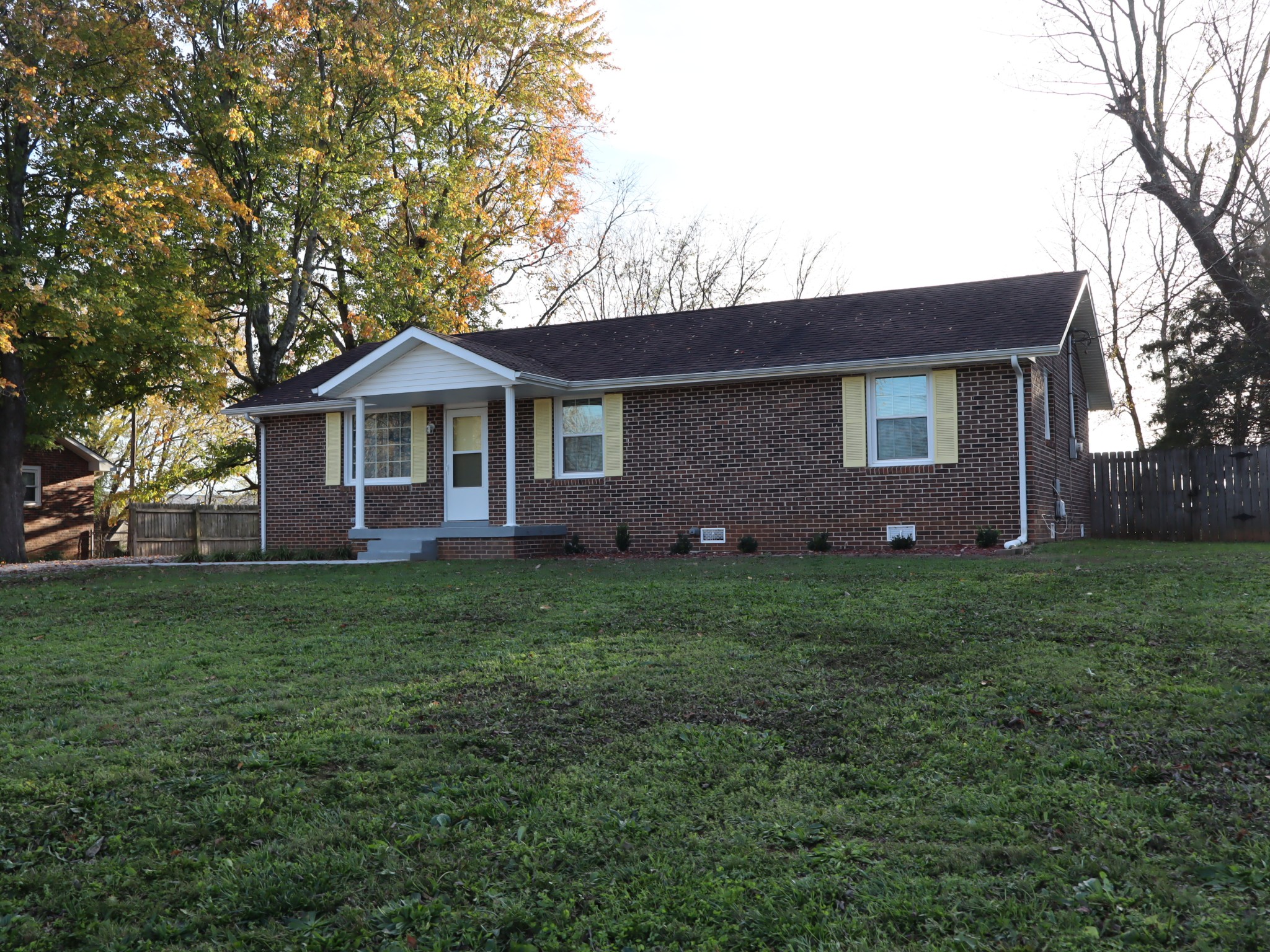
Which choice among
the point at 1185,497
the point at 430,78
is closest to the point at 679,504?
the point at 1185,497

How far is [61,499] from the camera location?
27.7 m

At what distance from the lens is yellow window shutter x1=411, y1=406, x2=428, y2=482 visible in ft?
58.5

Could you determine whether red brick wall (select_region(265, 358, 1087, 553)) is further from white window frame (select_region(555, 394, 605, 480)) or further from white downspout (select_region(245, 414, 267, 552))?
white downspout (select_region(245, 414, 267, 552))

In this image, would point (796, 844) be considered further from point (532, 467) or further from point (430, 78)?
point (430, 78)

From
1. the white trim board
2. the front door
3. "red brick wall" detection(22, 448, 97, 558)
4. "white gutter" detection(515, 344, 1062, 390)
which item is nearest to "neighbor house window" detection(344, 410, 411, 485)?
the front door

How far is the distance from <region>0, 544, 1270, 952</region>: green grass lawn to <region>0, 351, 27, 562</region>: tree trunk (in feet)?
46.2

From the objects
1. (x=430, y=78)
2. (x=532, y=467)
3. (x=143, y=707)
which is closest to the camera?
(x=143, y=707)

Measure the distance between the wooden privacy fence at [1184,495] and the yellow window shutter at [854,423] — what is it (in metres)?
7.73

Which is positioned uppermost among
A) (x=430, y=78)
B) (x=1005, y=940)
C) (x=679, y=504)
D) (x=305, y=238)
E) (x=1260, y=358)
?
(x=430, y=78)

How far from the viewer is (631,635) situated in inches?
288

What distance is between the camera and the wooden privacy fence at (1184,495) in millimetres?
18219

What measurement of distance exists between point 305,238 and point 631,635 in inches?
794

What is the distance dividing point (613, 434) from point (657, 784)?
12.5 m

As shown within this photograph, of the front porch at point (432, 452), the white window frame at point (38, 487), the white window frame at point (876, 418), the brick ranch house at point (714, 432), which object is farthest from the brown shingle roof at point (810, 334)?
the white window frame at point (38, 487)
